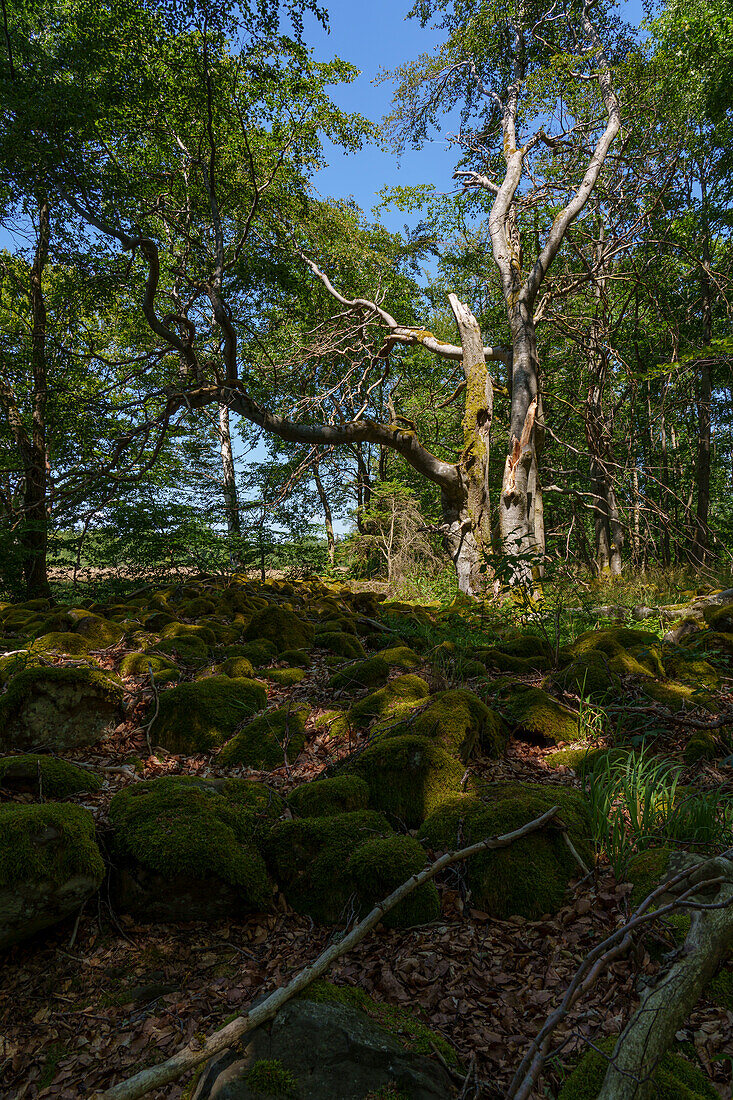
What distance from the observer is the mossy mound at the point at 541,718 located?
12.3 ft

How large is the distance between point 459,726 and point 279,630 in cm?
265

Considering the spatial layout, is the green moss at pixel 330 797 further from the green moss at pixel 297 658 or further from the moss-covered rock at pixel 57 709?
the green moss at pixel 297 658

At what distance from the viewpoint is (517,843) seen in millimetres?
2412

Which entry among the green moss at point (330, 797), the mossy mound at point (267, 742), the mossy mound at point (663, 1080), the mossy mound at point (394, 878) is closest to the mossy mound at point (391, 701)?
the mossy mound at point (267, 742)

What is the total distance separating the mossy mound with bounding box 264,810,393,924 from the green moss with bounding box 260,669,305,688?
6.67ft

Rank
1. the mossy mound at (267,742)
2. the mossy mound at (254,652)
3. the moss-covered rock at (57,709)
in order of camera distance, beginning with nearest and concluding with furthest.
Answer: the moss-covered rock at (57,709)
the mossy mound at (267,742)
the mossy mound at (254,652)

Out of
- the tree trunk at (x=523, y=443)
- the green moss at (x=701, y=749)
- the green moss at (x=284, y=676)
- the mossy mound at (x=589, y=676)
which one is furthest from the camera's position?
the tree trunk at (x=523, y=443)

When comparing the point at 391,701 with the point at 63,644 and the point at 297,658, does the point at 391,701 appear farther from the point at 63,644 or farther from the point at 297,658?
the point at 63,644

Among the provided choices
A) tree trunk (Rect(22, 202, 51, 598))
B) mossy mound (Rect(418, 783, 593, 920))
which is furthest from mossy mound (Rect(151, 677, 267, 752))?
tree trunk (Rect(22, 202, 51, 598))

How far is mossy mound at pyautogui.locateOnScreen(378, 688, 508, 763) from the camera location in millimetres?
3346

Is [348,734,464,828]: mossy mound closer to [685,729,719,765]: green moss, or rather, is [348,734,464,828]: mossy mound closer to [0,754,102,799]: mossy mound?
[685,729,719,765]: green moss

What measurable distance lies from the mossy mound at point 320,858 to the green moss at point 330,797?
0.17 metres

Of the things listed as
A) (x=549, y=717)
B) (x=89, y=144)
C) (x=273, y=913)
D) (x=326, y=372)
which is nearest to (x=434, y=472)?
(x=326, y=372)

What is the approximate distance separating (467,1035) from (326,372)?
10625mm
